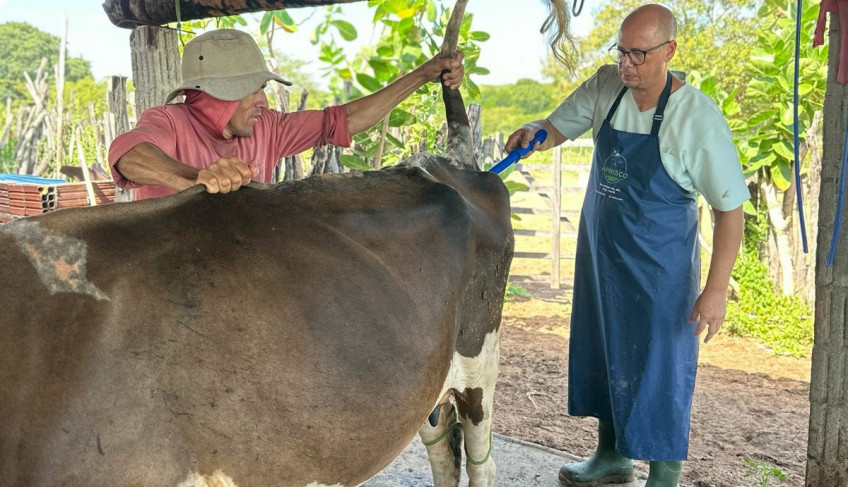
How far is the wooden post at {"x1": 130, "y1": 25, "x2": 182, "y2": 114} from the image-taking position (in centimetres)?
407

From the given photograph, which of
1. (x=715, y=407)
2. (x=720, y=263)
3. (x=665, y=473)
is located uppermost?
(x=720, y=263)

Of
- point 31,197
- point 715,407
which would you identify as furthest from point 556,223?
point 31,197

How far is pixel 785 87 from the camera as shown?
7.47 meters

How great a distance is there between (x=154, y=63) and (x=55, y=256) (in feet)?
6.94

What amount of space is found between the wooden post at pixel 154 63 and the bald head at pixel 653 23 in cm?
230

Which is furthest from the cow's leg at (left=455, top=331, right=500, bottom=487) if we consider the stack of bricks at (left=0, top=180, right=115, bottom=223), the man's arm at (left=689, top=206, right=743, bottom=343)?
the stack of bricks at (left=0, top=180, right=115, bottom=223)

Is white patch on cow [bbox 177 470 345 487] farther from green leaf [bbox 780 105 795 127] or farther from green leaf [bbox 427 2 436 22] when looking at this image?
green leaf [bbox 780 105 795 127]

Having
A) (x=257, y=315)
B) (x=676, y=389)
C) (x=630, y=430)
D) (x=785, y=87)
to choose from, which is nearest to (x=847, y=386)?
(x=676, y=389)

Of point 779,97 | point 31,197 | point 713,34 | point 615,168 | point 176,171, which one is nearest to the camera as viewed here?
point 176,171

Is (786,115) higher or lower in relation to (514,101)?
lower

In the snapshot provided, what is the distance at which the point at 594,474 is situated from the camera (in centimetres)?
401

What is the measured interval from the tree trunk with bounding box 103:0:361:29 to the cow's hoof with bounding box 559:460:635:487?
257 centimetres

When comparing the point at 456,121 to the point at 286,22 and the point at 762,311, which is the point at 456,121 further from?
the point at 762,311

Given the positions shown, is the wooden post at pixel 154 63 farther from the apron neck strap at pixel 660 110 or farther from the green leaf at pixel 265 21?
the apron neck strap at pixel 660 110
